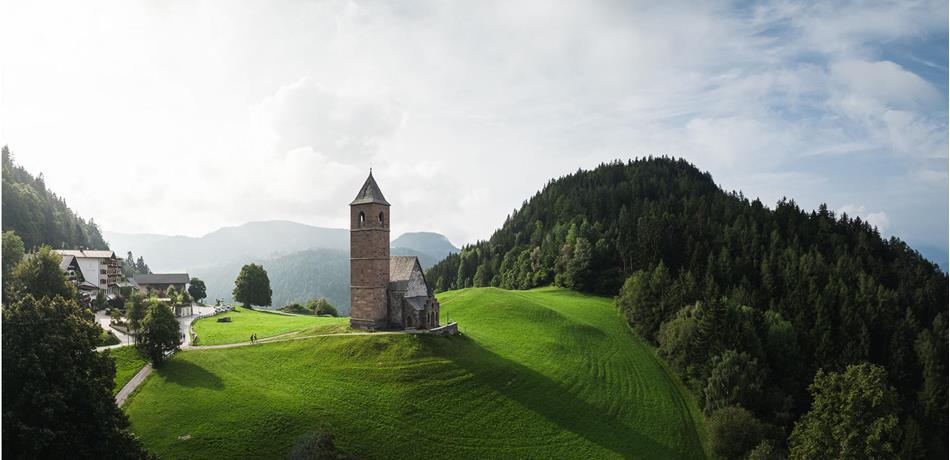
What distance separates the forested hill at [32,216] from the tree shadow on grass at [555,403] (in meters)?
103

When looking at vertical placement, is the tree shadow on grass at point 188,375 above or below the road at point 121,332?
below

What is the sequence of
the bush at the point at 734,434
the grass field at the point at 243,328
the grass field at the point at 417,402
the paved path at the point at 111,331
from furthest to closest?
the grass field at the point at 243,328 → the paved path at the point at 111,331 → the bush at the point at 734,434 → the grass field at the point at 417,402

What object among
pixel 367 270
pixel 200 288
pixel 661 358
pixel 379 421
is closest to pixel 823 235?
pixel 661 358

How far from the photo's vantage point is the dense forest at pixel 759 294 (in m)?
56.8

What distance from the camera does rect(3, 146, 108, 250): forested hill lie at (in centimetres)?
12194

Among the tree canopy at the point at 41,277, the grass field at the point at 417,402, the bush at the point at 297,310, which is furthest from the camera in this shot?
the bush at the point at 297,310

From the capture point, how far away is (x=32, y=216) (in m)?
129

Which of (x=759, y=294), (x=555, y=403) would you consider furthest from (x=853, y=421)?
(x=759, y=294)

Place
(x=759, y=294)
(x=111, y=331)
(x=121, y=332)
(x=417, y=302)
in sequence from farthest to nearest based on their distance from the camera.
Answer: (x=759, y=294) < (x=121, y=332) < (x=111, y=331) < (x=417, y=302)

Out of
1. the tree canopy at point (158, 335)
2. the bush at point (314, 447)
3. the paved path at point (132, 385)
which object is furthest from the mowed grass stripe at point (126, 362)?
the bush at point (314, 447)

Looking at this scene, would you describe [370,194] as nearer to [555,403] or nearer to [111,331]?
[555,403]

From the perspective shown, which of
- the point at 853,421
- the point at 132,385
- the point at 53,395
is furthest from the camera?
the point at 132,385

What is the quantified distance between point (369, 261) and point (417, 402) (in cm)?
Answer: 1683

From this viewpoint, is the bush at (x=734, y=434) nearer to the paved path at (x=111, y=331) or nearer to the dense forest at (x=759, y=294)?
the dense forest at (x=759, y=294)
